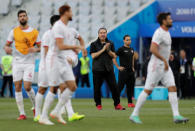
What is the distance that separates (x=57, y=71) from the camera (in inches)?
408

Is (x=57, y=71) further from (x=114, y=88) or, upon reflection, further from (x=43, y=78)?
(x=114, y=88)

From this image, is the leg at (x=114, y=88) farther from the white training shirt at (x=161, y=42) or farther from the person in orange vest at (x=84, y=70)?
the person in orange vest at (x=84, y=70)

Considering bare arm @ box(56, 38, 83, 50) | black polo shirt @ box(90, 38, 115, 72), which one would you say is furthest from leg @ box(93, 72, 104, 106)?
bare arm @ box(56, 38, 83, 50)

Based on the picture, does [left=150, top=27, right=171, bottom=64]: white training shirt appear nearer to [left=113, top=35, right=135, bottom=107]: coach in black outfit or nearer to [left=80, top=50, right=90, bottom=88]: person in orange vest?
[left=113, top=35, right=135, bottom=107]: coach in black outfit

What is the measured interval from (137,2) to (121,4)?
0.86 meters

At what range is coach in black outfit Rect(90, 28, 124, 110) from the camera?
1539 cm

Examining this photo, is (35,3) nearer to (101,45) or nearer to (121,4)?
(121,4)

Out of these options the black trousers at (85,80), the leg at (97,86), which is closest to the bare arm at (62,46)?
the leg at (97,86)

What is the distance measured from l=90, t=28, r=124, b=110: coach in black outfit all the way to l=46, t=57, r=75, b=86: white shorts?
4963 millimetres

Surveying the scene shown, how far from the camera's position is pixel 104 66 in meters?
15.5

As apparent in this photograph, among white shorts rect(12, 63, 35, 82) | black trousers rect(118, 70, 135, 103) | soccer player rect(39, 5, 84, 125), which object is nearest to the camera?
soccer player rect(39, 5, 84, 125)

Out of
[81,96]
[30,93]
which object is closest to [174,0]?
[81,96]

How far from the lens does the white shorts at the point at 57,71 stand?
10375 millimetres

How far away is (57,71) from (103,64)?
5213 mm
